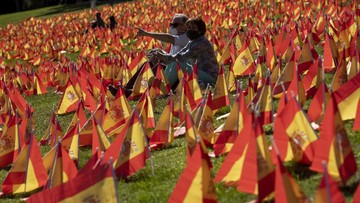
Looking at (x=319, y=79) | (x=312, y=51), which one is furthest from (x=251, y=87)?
(x=312, y=51)

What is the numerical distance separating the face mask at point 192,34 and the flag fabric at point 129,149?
4.44 meters

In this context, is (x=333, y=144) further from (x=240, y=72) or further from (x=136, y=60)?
(x=136, y=60)

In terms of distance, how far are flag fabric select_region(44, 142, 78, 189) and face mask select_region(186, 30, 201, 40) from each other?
4966 millimetres

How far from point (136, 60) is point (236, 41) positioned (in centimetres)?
196

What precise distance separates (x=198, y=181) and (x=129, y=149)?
155 cm

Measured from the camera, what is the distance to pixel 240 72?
489 inches

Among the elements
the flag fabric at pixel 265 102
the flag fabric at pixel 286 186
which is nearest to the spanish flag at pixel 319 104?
the flag fabric at pixel 265 102

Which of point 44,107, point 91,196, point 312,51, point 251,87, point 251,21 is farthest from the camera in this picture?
point 251,21

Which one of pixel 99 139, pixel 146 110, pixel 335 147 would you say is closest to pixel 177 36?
pixel 146 110

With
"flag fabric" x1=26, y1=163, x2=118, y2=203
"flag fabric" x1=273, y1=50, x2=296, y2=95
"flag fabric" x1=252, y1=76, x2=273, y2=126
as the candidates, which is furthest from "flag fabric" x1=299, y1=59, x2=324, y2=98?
"flag fabric" x1=26, y1=163, x2=118, y2=203

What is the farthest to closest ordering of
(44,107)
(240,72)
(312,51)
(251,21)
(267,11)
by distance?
(267,11) < (251,21) < (44,107) < (240,72) < (312,51)

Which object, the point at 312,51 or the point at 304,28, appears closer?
the point at 312,51

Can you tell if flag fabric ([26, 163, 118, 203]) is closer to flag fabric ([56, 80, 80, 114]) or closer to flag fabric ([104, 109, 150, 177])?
flag fabric ([104, 109, 150, 177])

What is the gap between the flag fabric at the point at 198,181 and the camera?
5512 mm
